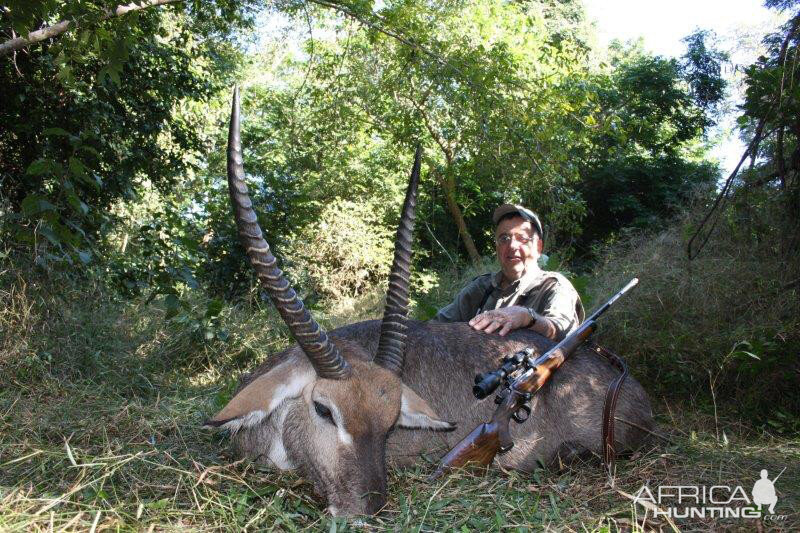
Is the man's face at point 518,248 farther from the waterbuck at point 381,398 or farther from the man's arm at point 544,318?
the waterbuck at point 381,398

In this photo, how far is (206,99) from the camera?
1139 centimetres

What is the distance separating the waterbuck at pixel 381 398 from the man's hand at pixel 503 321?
70 mm

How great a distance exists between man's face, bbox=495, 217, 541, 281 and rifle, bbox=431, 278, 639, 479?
1619 millimetres

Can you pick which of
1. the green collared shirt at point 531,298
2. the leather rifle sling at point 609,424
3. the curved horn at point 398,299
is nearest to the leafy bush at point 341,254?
the green collared shirt at point 531,298

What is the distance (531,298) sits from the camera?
19.5 feet

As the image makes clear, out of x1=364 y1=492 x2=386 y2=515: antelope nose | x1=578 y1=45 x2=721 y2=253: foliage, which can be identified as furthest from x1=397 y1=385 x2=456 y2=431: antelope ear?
x1=578 y1=45 x2=721 y2=253: foliage

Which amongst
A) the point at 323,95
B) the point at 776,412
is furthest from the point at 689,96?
the point at 776,412

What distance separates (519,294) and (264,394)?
285cm

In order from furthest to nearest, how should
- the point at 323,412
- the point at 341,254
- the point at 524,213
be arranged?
1. the point at 341,254
2. the point at 524,213
3. the point at 323,412

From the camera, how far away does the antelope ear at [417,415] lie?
419 cm

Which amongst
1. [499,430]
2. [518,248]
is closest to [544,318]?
[518,248]

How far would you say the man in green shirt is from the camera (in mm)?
5285

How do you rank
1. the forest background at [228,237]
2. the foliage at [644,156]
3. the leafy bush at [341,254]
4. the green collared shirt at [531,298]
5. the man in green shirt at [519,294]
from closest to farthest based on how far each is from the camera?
the forest background at [228,237], the man in green shirt at [519,294], the green collared shirt at [531,298], the leafy bush at [341,254], the foliage at [644,156]

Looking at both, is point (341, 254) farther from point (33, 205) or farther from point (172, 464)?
point (172, 464)
